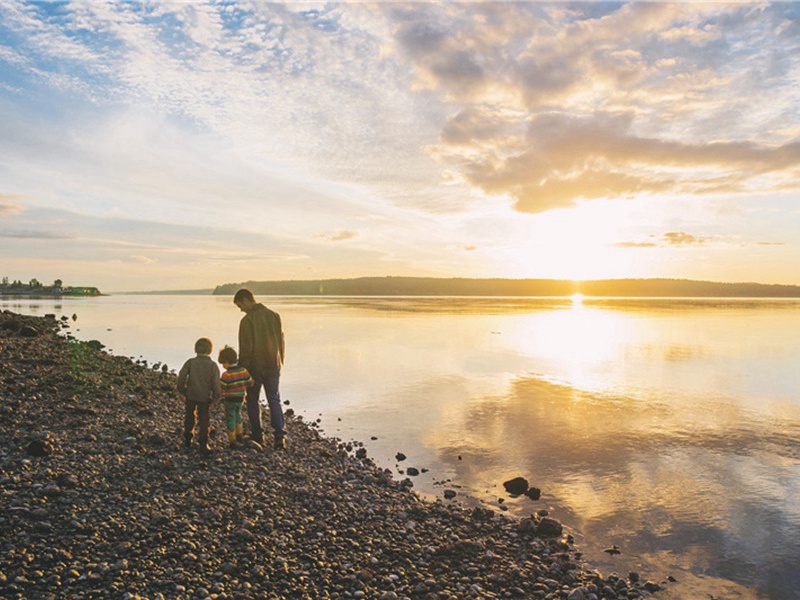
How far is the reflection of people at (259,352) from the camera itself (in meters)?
13.0

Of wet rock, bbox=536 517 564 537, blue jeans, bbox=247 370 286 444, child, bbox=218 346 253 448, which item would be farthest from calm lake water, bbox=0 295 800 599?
child, bbox=218 346 253 448

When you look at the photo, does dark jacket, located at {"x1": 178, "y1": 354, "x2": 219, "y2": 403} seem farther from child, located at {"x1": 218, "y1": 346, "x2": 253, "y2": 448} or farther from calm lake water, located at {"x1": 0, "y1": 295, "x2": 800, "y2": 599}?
calm lake water, located at {"x1": 0, "y1": 295, "x2": 800, "y2": 599}

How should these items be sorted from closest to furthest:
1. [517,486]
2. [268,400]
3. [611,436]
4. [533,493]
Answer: [533,493] → [517,486] → [268,400] → [611,436]

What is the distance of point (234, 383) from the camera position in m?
12.9

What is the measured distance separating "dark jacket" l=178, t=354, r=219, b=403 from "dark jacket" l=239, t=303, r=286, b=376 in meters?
1.13

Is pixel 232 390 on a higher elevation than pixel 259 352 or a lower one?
lower

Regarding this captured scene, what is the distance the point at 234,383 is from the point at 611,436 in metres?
13.5

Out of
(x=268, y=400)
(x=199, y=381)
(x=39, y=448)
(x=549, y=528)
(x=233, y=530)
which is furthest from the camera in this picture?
(x=268, y=400)

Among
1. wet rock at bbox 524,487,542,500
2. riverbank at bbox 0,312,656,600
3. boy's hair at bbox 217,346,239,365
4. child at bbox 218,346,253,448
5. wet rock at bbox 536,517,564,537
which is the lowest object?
wet rock at bbox 524,487,542,500

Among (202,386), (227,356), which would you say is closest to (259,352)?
(227,356)

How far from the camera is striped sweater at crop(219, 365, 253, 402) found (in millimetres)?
12844

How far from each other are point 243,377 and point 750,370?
35.0 metres

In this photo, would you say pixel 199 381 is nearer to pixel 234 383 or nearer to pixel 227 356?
pixel 234 383

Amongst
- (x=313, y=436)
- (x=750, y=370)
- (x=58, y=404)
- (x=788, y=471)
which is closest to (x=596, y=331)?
(x=750, y=370)
